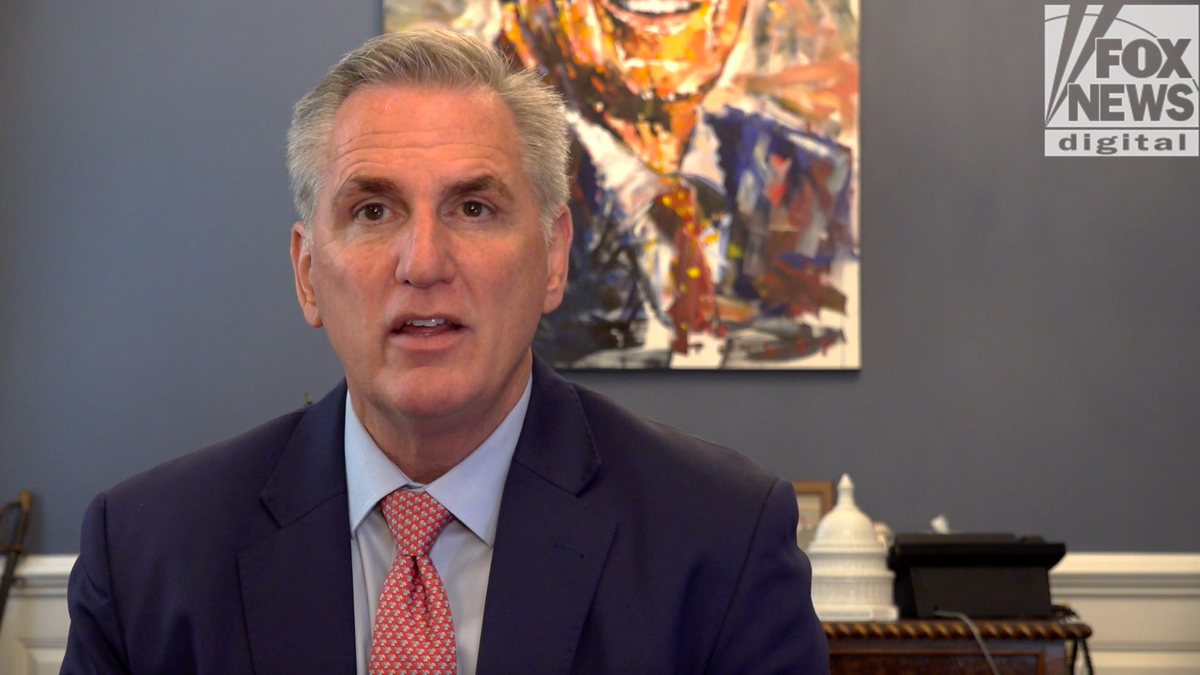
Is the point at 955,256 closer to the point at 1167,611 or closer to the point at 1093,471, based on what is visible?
the point at 1093,471

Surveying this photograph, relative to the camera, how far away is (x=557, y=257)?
156cm

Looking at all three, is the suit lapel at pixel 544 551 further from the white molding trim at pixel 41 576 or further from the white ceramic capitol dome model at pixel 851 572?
the white molding trim at pixel 41 576

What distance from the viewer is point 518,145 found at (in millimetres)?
1450

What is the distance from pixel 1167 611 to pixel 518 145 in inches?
88.0

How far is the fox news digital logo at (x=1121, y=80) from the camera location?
2996 mm

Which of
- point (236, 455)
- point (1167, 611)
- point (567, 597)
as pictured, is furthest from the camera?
point (1167, 611)

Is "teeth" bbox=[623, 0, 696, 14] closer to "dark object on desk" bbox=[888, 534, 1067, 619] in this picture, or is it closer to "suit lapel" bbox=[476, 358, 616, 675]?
"dark object on desk" bbox=[888, 534, 1067, 619]

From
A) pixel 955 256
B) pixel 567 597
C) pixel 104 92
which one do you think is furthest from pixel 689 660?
pixel 104 92

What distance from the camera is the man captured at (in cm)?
136

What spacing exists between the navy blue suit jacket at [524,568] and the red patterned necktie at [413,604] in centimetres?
4

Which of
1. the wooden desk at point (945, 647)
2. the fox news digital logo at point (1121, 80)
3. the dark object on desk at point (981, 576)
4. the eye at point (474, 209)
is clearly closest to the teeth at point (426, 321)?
the eye at point (474, 209)

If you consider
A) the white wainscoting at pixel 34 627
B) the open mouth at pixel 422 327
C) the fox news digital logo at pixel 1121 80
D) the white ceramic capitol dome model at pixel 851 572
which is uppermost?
the fox news digital logo at pixel 1121 80

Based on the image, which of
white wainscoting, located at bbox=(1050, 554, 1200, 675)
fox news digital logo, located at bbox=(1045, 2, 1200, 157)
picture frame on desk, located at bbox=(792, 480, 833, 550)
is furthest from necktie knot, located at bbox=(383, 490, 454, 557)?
fox news digital logo, located at bbox=(1045, 2, 1200, 157)

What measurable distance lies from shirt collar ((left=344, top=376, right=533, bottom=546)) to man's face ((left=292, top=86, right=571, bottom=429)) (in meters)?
0.05
